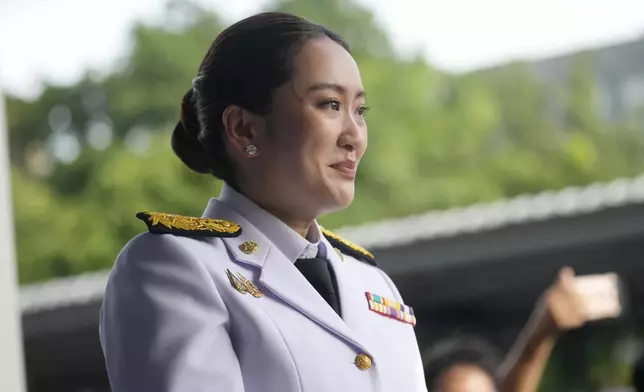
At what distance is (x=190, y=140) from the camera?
1.05 meters

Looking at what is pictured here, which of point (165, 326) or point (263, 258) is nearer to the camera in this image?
point (165, 326)

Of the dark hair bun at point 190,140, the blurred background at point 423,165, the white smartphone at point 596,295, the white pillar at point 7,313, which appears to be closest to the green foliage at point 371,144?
the blurred background at point 423,165

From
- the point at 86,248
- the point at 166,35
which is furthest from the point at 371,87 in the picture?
the point at 86,248

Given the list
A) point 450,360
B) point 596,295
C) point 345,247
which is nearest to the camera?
point 345,247

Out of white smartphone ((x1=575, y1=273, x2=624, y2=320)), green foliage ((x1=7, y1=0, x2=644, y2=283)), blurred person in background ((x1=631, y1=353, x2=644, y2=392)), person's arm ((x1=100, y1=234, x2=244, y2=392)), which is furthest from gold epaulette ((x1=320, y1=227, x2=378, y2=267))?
green foliage ((x1=7, y1=0, x2=644, y2=283))

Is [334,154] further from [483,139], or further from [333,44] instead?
[483,139]

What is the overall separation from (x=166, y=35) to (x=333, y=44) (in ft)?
9.95

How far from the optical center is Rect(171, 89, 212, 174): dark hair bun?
3.43ft

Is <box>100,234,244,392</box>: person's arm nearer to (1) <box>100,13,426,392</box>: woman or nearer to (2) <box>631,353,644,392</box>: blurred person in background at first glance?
(1) <box>100,13,426,392</box>: woman

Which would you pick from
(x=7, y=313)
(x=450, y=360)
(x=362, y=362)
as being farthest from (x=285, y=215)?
(x=7, y=313)

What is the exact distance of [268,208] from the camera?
103cm

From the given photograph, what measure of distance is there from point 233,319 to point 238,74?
0.26 metres

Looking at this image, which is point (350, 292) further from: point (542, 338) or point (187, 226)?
point (542, 338)

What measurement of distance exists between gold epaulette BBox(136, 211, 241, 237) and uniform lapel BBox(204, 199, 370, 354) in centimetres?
1
